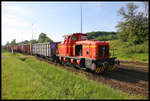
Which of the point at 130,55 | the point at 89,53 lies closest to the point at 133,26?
the point at 130,55

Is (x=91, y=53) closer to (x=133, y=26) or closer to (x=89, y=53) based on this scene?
(x=89, y=53)

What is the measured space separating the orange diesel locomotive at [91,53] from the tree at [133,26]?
2087cm

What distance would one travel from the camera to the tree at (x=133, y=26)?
25906 millimetres

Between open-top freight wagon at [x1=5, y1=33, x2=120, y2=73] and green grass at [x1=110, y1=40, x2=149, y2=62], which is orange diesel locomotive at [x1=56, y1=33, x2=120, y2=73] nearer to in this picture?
open-top freight wagon at [x1=5, y1=33, x2=120, y2=73]

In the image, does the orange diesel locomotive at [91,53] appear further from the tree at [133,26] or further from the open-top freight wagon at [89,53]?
the tree at [133,26]

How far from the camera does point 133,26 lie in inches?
1103

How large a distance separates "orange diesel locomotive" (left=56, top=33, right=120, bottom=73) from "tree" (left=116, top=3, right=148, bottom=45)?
68.5 feet

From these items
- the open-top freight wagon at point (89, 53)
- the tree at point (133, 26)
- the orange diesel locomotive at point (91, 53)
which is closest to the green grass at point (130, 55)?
the tree at point (133, 26)

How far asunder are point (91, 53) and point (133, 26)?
81.2ft

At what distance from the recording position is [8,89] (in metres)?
4.42

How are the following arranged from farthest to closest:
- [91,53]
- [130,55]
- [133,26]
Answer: [133,26]
[130,55]
[91,53]

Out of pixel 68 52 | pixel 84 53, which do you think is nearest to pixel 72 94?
pixel 84 53

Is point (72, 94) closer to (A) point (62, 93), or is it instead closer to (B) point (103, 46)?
(A) point (62, 93)

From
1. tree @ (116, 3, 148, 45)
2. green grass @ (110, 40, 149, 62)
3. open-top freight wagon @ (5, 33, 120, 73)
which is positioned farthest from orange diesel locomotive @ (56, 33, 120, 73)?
tree @ (116, 3, 148, 45)
